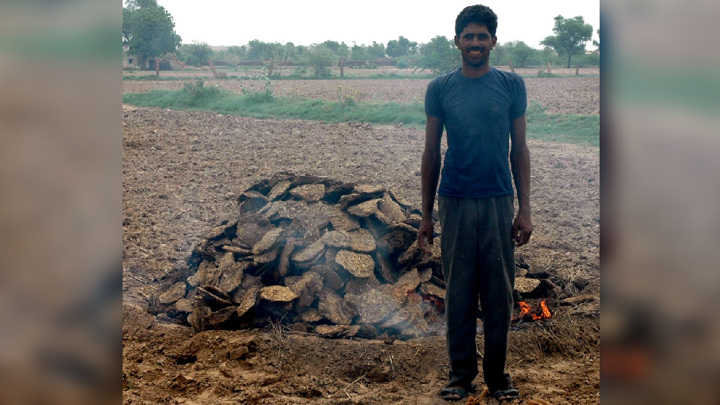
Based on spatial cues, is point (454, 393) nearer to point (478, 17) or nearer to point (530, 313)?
point (530, 313)

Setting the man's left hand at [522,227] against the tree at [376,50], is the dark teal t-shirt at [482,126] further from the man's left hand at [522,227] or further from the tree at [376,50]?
the tree at [376,50]

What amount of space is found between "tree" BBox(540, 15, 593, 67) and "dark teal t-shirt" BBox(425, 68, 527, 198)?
37.2m

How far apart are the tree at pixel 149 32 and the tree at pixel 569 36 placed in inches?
1025

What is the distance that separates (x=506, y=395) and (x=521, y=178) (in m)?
1.27

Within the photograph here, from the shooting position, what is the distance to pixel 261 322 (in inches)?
190

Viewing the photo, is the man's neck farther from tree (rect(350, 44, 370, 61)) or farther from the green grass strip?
tree (rect(350, 44, 370, 61))

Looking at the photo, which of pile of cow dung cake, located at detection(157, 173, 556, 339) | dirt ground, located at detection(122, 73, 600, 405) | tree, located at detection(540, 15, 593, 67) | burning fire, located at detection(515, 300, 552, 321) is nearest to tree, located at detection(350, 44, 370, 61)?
tree, located at detection(540, 15, 593, 67)

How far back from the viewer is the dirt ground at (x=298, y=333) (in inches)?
155

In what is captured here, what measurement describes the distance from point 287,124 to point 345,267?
1145cm

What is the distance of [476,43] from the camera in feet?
10.4

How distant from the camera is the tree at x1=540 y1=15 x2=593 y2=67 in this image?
37000 millimetres

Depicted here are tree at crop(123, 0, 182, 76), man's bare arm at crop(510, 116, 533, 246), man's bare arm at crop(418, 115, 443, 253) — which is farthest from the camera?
tree at crop(123, 0, 182, 76)
